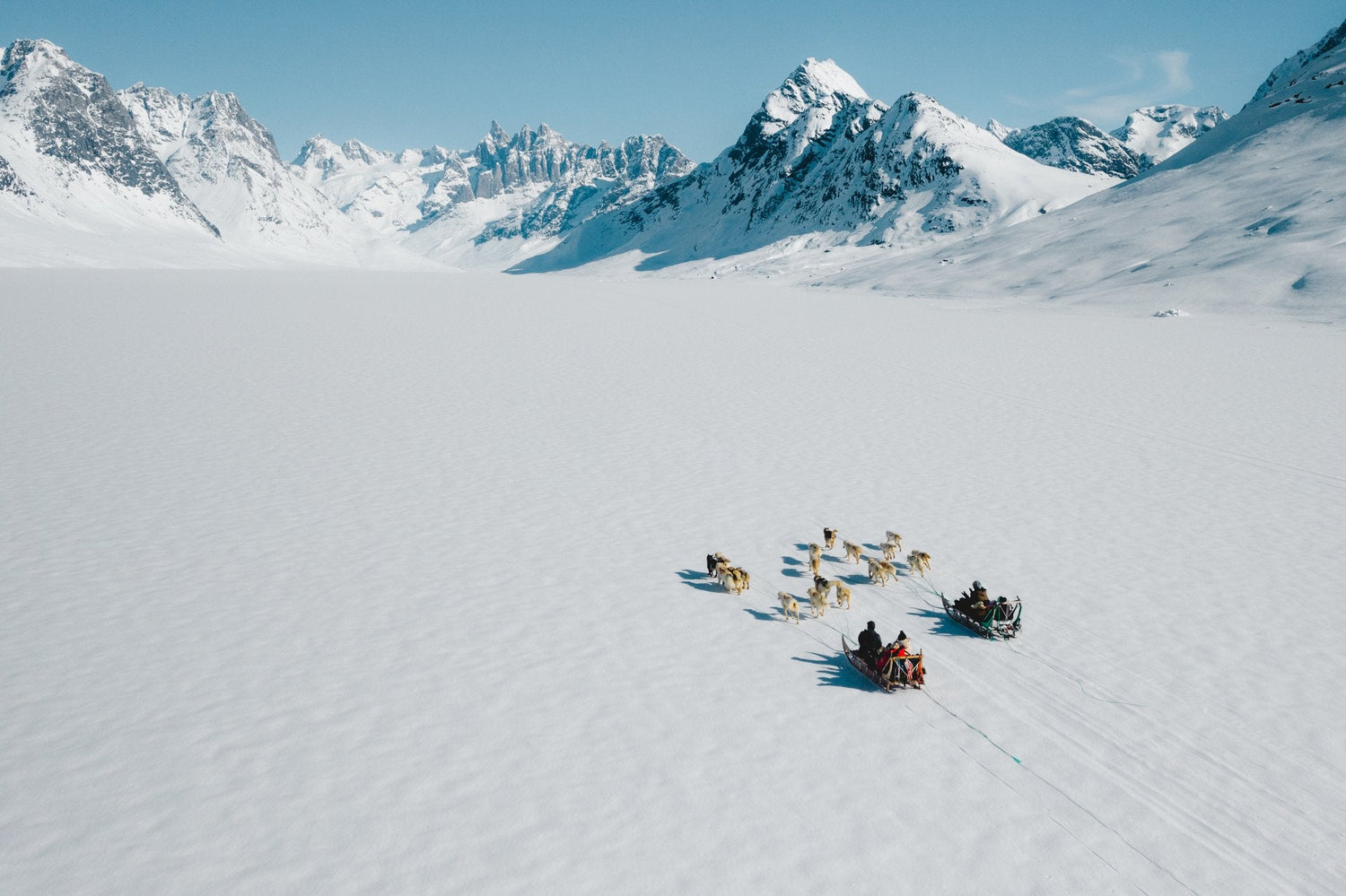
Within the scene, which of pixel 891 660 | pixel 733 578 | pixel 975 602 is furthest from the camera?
pixel 733 578

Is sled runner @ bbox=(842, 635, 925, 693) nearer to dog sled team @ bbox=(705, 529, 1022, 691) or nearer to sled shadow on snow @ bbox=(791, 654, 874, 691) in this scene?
dog sled team @ bbox=(705, 529, 1022, 691)

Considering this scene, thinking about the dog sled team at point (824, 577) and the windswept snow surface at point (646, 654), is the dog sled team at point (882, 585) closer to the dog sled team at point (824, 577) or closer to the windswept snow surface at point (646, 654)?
the dog sled team at point (824, 577)

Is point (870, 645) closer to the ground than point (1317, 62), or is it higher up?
closer to the ground

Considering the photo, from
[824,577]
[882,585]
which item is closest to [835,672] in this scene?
[824,577]

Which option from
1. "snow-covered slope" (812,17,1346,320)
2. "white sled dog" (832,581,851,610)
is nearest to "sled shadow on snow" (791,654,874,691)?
"white sled dog" (832,581,851,610)

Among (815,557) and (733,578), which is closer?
(733,578)

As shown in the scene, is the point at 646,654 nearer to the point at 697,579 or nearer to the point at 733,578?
the point at 733,578
